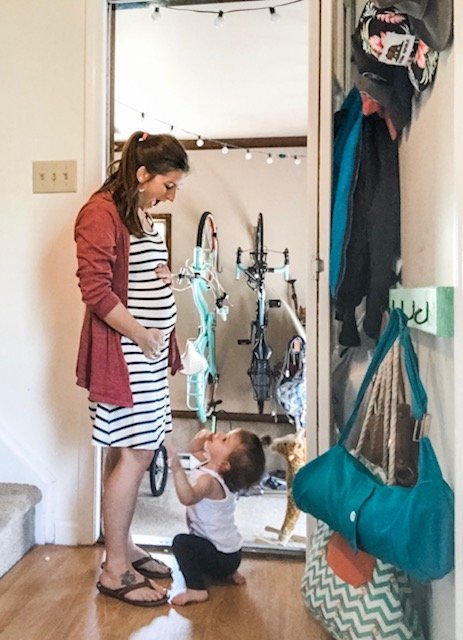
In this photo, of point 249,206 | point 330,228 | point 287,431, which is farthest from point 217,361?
point 330,228

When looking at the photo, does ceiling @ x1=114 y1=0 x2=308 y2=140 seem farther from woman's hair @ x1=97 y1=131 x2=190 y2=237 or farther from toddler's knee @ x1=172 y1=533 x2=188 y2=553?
toddler's knee @ x1=172 y1=533 x2=188 y2=553

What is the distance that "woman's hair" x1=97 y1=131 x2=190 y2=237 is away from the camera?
1705 millimetres

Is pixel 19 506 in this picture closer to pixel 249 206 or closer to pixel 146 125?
pixel 249 206

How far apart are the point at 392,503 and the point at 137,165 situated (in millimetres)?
1158

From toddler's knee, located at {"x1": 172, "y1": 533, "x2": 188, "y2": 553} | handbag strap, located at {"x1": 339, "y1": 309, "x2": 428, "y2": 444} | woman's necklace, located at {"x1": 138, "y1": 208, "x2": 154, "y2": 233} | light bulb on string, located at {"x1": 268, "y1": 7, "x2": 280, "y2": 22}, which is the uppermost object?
light bulb on string, located at {"x1": 268, "y1": 7, "x2": 280, "y2": 22}

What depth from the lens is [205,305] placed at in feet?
10.6

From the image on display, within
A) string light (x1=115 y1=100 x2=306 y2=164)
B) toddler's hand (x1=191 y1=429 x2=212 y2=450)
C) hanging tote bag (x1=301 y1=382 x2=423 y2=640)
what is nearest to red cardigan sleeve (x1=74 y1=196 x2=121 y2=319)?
toddler's hand (x1=191 y1=429 x2=212 y2=450)

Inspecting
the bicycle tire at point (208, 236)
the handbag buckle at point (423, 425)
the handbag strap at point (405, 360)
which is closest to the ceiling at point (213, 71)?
the bicycle tire at point (208, 236)

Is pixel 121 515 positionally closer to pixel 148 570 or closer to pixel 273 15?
pixel 148 570

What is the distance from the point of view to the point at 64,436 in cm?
204

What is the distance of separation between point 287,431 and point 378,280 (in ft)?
5.84

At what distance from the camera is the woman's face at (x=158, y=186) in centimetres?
173

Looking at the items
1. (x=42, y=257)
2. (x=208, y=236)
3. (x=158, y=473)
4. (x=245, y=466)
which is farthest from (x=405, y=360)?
(x=208, y=236)

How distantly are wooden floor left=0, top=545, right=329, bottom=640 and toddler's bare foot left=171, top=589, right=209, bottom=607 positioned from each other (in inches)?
0.7
